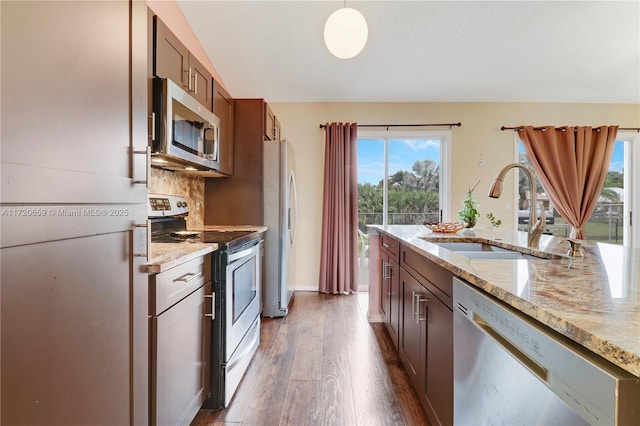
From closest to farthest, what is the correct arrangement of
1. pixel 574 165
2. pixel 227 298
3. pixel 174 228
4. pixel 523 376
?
pixel 523 376 < pixel 227 298 < pixel 174 228 < pixel 574 165

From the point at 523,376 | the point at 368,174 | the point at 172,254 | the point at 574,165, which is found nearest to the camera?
the point at 523,376

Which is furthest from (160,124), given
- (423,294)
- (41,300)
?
(423,294)

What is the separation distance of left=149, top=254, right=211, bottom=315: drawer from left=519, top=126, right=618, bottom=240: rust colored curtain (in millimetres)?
4244

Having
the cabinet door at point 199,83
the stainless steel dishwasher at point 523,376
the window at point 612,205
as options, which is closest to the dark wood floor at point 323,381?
the stainless steel dishwasher at point 523,376

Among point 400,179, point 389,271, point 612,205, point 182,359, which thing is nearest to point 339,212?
point 400,179

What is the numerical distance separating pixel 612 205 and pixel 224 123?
5144 mm

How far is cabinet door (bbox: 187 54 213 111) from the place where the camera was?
1.95 m

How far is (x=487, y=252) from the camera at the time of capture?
66.1 inches

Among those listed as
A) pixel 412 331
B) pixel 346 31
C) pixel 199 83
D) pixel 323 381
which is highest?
pixel 346 31

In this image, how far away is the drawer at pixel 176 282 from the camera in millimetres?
1091

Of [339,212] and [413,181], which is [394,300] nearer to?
[339,212]

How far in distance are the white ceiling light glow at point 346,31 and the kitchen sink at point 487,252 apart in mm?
1440

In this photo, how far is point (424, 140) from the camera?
4090 millimetres

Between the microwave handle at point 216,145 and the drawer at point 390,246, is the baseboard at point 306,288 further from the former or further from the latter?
the microwave handle at point 216,145
